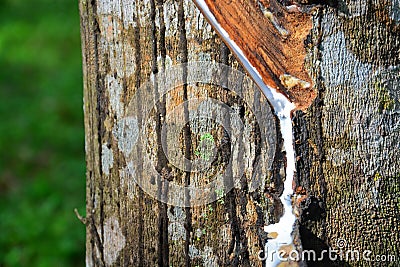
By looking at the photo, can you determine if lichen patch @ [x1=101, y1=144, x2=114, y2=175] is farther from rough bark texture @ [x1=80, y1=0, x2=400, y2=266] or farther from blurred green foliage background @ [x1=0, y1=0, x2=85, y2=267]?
blurred green foliage background @ [x1=0, y1=0, x2=85, y2=267]

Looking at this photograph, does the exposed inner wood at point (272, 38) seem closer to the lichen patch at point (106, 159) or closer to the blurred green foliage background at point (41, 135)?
the lichen patch at point (106, 159)

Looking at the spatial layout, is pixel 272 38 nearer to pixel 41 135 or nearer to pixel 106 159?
pixel 106 159

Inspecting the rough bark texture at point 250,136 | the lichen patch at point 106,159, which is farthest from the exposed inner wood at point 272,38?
the lichen patch at point 106,159

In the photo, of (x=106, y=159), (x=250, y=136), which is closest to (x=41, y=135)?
A: (x=106, y=159)

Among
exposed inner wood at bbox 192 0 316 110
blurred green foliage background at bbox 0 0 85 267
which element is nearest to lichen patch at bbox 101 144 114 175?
exposed inner wood at bbox 192 0 316 110

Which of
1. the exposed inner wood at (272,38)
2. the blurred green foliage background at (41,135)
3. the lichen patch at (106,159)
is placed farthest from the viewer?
the blurred green foliage background at (41,135)

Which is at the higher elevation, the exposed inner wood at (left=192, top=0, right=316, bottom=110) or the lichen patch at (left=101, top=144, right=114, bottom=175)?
the exposed inner wood at (left=192, top=0, right=316, bottom=110)
